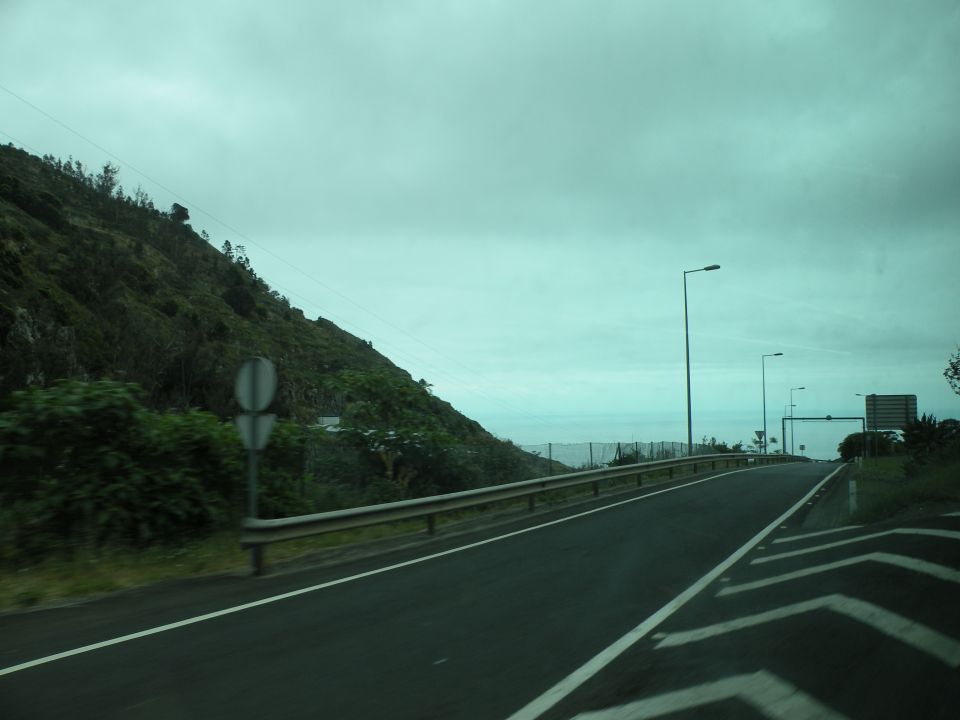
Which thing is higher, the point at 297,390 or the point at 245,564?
the point at 297,390

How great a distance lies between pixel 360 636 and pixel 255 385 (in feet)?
16.9

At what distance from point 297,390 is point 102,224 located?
2919cm

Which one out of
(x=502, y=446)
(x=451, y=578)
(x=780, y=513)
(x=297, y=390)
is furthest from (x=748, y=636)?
(x=297, y=390)

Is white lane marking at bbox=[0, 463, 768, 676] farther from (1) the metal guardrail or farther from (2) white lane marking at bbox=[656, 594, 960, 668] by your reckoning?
(2) white lane marking at bbox=[656, 594, 960, 668]

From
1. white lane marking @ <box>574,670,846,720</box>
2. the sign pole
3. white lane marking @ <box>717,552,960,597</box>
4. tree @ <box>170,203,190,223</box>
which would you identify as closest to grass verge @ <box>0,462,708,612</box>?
the sign pole

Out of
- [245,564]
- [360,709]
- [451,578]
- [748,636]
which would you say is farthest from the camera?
[245,564]

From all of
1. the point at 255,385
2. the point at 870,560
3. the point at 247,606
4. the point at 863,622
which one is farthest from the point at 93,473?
the point at 870,560

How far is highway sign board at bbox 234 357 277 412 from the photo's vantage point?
10883mm

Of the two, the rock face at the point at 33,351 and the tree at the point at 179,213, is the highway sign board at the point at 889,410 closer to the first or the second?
the rock face at the point at 33,351

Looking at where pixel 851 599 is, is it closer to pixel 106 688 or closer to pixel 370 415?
pixel 106 688

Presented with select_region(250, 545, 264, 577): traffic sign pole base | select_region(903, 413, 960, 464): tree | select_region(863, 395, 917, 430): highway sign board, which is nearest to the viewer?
select_region(250, 545, 264, 577): traffic sign pole base

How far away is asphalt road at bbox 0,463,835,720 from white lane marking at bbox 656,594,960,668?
0.70 metres

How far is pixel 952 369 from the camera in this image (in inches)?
1258

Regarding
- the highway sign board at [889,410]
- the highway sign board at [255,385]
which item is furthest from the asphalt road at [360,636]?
the highway sign board at [889,410]
